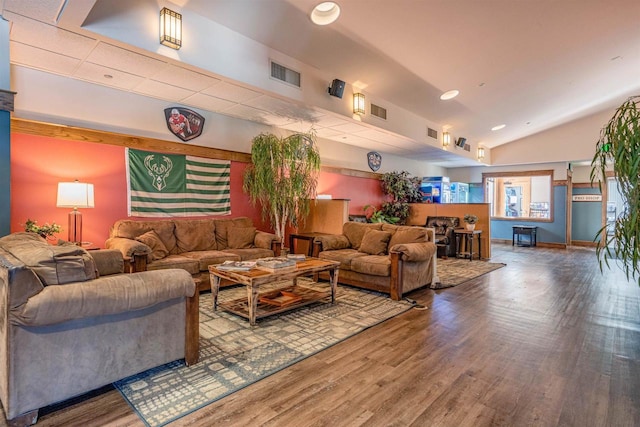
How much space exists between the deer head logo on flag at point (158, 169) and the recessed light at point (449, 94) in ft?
15.7

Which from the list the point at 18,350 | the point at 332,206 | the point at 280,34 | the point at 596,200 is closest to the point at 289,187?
the point at 332,206

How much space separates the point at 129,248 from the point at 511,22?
5.12 meters

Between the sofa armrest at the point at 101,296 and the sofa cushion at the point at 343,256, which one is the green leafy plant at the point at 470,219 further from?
the sofa armrest at the point at 101,296

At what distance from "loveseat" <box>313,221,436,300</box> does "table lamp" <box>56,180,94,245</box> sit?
113 inches

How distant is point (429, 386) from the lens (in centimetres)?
214

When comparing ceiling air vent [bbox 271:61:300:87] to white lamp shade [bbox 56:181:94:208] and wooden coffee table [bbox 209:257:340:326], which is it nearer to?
wooden coffee table [bbox 209:257:340:326]

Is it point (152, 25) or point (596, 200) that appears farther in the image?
point (596, 200)

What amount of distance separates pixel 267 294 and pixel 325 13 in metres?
3.08

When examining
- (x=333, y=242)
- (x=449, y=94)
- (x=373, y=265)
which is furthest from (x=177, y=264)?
(x=449, y=94)

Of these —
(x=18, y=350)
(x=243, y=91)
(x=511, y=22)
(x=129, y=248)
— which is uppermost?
(x=511, y=22)

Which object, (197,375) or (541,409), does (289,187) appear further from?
(541,409)

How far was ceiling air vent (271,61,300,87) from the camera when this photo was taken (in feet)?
13.2

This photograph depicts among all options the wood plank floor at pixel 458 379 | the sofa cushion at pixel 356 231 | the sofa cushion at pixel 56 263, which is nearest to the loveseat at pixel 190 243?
the sofa cushion at pixel 356 231

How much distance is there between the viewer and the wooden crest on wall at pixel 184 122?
15.3 feet
